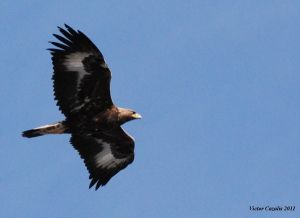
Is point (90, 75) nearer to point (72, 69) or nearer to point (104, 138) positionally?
point (72, 69)

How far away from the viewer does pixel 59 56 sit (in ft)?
81.5

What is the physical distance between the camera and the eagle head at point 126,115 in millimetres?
25656

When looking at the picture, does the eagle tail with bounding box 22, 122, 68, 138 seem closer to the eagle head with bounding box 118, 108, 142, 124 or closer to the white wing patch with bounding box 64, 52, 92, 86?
the white wing patch with bounding box 64, 52, 92, 86

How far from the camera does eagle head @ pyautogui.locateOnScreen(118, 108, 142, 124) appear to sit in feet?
84.2

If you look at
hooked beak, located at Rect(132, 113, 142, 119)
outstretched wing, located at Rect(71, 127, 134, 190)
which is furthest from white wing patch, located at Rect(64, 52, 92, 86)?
outstretched wing, located at Rect(71, 127, 134, 190)

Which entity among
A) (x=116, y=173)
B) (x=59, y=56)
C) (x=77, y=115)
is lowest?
(x=116, y=173)

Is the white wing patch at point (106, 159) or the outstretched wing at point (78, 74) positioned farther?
the white wing patch at point (106, 159)

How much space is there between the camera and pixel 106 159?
88.1 feet

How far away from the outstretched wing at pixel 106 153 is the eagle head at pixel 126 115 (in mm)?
770

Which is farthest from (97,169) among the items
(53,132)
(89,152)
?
(53,132)

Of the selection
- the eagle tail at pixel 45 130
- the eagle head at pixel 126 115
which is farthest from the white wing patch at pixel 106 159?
the eagle tail at pixel 45 130

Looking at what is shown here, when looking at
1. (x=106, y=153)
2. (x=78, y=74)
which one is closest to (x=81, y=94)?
(x=78, y=74)

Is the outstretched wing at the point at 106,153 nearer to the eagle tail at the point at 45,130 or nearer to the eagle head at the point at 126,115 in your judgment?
the eagle head at the point at 126,115

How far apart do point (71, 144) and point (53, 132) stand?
1.15 m
